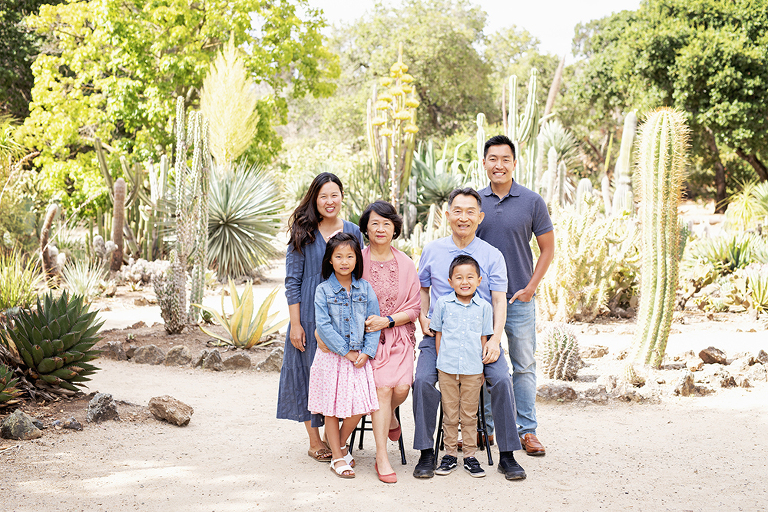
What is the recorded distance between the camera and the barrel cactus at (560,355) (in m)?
5.48

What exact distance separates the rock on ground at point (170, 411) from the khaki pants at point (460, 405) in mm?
1800

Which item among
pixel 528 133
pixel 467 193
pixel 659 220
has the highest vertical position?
pixel 528 133

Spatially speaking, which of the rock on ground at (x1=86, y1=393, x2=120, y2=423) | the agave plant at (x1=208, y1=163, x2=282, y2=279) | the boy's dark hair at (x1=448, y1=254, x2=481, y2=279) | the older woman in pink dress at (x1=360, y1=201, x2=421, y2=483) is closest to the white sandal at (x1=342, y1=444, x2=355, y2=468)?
the older woman in pink dress at (x1=360, y1=201, x2=421, y2=483)

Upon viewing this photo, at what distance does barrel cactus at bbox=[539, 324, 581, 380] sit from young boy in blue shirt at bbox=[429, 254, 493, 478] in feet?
7.55

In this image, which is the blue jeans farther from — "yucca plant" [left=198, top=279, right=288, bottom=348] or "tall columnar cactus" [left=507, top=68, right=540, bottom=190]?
"tall columnar cactus" [left=507, top=68, right=540, bottom=190]

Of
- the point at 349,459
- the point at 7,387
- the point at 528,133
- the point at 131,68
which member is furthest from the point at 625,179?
the point at 131,68

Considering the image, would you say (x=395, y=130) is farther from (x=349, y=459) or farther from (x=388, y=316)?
(x=349, y=459)

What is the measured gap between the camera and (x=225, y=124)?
13.8m

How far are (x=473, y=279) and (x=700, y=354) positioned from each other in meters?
3.51

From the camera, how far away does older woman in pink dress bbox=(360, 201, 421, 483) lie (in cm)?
334

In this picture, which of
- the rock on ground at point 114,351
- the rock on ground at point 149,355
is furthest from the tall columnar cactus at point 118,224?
the rock on ground at point 149,355

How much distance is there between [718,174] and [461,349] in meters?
22.5

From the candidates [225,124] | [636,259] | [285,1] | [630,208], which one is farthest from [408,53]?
[636,259]

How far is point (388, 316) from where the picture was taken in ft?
11.1
